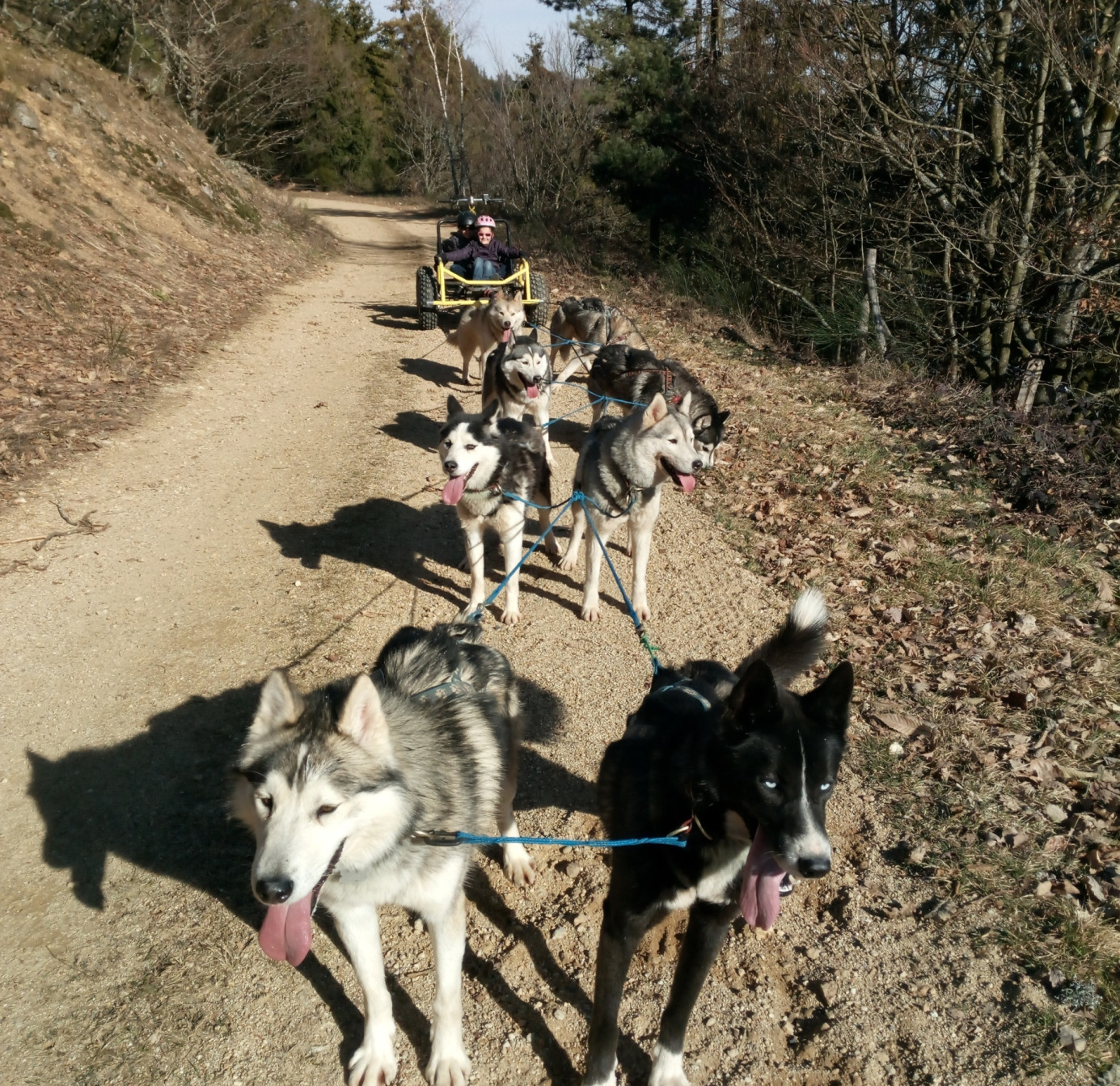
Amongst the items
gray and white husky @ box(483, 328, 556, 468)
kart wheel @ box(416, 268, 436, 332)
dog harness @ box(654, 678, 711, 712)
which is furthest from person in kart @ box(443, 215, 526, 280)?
dog harness @ box(654, 678, 711, 712)

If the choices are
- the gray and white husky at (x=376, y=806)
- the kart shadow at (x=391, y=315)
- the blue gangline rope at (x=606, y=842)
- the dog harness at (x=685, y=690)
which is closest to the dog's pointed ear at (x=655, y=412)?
the dog harness at (x=685, y=690)

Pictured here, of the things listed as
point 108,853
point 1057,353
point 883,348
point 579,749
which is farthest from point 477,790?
point 883,348

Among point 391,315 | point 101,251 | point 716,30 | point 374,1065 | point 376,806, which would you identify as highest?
point 716,30

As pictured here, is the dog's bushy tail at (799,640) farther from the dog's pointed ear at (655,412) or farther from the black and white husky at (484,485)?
the dog's pointed ear at (655,412)

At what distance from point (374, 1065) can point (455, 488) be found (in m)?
3.58

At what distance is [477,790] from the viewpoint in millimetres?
2883

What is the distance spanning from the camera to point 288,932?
2271mm

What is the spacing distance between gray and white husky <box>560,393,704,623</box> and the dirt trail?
0.35 metres

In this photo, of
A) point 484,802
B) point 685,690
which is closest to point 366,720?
point 484,802

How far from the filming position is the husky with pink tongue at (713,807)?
2.16 meters

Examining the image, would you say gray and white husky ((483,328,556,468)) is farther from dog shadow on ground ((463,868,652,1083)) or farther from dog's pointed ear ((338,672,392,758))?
dog's pointed ear ((338,672,392,758))

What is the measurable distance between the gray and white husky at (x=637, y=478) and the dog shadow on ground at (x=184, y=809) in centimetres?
147

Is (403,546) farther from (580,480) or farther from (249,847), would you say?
(249,847)

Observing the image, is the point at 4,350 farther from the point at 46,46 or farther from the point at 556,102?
the point at 556,102
